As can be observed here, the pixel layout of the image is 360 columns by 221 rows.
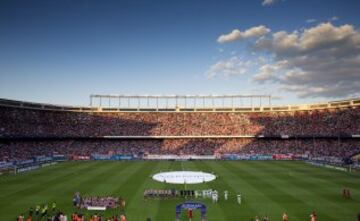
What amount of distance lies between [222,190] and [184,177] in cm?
918

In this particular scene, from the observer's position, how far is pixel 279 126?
85625 millimetres

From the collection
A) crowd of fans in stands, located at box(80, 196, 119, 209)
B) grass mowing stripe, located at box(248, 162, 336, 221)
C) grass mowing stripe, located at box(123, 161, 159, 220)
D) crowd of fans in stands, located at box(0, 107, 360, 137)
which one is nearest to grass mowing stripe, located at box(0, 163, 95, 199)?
crowd of fans in stands, located at box(80, 196, 119, 209)

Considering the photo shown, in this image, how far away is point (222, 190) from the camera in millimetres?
37750

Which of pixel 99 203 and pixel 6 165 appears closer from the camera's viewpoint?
pixel 99 203

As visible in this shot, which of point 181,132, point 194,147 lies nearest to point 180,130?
point 181,132

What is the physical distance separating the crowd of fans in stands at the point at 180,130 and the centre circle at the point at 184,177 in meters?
29.3

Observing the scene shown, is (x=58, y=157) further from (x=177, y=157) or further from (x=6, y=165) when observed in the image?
(x=177, y=157)

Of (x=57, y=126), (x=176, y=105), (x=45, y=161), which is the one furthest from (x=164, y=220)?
(x=176, y=105)

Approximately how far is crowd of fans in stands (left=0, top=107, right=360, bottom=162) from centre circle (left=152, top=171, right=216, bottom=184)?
29270 mm

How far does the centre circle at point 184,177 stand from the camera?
4278 centimetres

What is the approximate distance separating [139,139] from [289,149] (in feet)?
129

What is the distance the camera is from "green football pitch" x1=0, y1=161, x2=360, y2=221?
28781mm

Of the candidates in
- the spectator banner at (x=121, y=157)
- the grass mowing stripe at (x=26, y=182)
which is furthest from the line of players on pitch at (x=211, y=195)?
the spectator banner at (x=121, y=157)

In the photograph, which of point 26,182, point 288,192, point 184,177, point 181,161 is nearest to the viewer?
point 288,192
